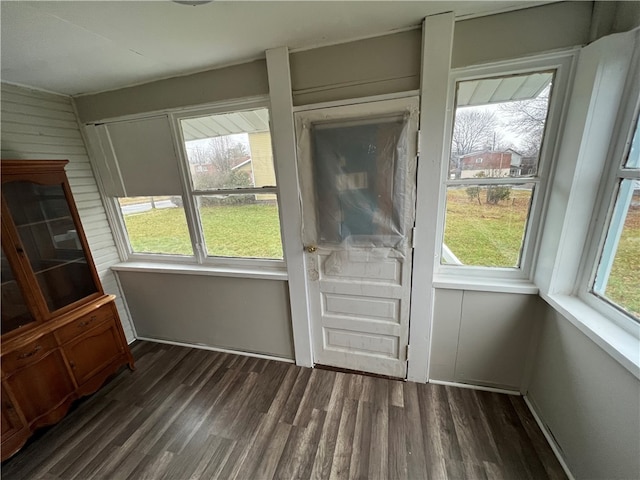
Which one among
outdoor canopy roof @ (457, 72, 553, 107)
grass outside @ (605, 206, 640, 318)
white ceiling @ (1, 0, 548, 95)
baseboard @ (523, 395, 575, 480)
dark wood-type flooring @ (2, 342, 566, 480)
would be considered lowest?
dark wood-type flooring @ (2, 342, 566, 480)

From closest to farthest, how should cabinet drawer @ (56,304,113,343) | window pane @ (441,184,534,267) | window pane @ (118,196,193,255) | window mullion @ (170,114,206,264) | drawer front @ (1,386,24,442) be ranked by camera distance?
drawer front @ (1,386,24,442)
window pane @ (441,184,534,267)
cabinet drawer @ (56,304,113,343)
window mullion @ (170,114,206,264)
window pane @ (118,196,193,255)

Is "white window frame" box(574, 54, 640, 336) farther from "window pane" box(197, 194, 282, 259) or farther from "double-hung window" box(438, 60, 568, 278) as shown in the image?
"window pane" box(197, 194, 282, 259)

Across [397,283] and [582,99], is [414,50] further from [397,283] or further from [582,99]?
[397,283]

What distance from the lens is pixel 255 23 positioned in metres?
1.26

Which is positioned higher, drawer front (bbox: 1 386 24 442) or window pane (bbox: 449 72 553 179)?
window pane (bbox: 449 72 553 179)

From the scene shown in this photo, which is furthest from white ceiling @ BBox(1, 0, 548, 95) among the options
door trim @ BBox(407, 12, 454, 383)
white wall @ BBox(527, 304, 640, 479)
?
white wall @ BBox(527, 304, 640, 479)

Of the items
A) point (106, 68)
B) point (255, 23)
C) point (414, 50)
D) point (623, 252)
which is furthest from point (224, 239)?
point (623, 252)

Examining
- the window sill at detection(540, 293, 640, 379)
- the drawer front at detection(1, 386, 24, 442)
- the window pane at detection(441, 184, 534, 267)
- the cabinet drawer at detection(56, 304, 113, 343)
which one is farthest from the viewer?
the cabinet drawer at detection(56, 304, 113, 343)

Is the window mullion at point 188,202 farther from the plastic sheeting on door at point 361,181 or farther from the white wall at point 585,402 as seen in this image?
the white wall at point 585,402

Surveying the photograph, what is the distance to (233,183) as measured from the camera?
6.48ft

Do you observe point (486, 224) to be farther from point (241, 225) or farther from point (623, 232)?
point (241, 225)

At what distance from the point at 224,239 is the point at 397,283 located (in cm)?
148

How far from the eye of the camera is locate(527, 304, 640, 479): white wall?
1.01 metres

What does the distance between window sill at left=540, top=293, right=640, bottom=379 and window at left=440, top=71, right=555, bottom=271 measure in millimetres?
319
